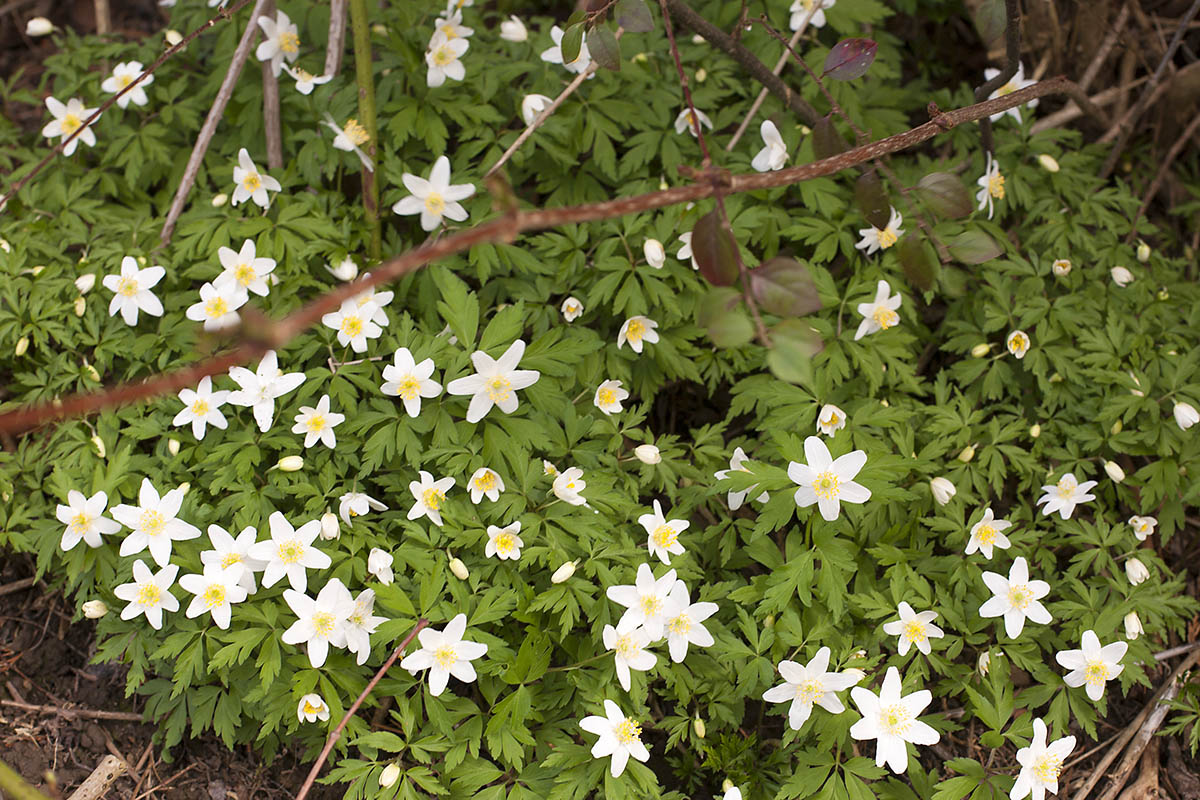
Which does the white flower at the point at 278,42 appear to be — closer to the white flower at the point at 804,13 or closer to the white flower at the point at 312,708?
the white flower at the point at 804,13

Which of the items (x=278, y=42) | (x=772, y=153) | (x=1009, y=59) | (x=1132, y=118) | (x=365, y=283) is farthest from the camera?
(x=1132, y=118)

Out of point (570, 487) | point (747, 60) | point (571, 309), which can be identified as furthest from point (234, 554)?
point (747, 60)

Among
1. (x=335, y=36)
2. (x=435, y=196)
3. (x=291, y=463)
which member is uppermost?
(x=335, y=36)

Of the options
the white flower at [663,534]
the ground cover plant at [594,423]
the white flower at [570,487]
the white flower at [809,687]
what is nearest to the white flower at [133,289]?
the ground cover plant at [594,423]

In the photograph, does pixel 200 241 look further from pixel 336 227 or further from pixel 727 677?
pixel 727 677

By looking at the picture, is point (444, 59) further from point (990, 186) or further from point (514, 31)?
point (990, 186)

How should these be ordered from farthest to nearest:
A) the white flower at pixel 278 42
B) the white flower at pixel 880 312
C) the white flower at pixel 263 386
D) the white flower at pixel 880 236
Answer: the white flower at pixel 278 42 < the white flower at pixel 880 236 < the white flower at pixel 880 312 < the white flower at pixel 263 386

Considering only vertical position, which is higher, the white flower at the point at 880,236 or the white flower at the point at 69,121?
the white flower at the point at 69,121
